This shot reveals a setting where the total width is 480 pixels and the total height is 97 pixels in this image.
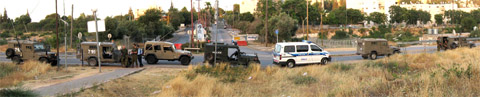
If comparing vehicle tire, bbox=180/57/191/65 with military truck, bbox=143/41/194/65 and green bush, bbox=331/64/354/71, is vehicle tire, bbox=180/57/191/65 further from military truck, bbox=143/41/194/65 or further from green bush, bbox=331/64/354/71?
green bush, bbox=331/64/354/71

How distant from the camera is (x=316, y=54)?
21031mm

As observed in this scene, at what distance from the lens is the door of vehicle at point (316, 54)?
68.8ft

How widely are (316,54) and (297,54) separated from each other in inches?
48.8

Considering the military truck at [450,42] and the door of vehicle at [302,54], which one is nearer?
the door of vehicle at [302,54]

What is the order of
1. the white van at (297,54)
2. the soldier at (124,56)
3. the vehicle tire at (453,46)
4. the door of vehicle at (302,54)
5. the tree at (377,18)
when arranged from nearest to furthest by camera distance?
1. the soldier at (124,56)
2. the white van at (297,54)
3. the door of vehicle at (302,54)
4. the vehicle tire at (453,46)
5. the tree at (377,18)

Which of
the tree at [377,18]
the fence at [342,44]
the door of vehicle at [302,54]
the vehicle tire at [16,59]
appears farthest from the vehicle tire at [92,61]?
the tree at [377,18]

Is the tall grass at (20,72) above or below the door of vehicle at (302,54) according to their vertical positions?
below

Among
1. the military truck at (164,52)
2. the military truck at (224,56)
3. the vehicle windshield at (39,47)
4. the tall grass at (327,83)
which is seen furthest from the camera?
the military truck at (164,52)

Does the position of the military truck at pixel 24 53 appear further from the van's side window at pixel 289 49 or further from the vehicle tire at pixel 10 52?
the van's side window at pixel 289 49

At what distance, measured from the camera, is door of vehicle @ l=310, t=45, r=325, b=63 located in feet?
68.8

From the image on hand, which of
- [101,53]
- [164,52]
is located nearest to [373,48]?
[164,52]

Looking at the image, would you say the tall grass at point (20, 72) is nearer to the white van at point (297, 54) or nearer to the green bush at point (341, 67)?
the white van at point (297, 54)

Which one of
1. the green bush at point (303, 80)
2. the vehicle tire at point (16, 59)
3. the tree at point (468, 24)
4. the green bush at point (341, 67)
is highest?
the tree at point (468, 24)

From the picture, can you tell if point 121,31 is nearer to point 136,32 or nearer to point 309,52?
point 136,32
